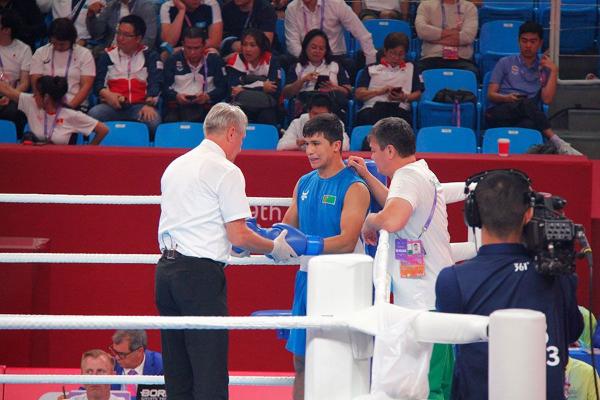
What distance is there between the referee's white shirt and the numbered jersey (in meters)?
1.25

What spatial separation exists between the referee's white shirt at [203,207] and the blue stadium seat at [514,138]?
14.6 feet

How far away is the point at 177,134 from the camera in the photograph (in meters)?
8.02

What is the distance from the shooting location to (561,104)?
9.50 meters

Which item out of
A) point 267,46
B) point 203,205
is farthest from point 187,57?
point 203,205

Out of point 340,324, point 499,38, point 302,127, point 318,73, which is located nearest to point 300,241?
point 340,324

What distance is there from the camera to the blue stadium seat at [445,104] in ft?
28.5

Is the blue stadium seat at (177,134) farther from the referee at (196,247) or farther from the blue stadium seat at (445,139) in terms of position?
the referee at (196,247)

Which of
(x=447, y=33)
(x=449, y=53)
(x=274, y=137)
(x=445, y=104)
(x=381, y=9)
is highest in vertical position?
(x=381, y=9)

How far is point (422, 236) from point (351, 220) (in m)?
0.33

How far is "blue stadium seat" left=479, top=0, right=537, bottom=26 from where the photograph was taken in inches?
402

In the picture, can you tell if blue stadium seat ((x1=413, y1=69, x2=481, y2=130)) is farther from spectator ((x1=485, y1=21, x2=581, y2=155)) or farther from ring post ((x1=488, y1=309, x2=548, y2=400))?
ring post ((x1=488, y1=309, x2=548, y2=400))

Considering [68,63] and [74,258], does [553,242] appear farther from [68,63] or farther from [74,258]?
[68,63]

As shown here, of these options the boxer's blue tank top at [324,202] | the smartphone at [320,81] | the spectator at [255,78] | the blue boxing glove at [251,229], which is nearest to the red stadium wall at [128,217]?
the spectator at [255,78]

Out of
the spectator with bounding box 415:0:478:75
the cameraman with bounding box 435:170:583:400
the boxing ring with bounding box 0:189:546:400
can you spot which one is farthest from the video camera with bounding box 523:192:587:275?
the spectator with bounding box 415:0:478:75
